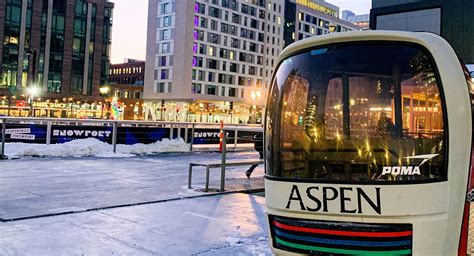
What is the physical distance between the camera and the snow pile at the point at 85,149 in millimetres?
17031

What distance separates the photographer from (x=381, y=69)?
429 cm

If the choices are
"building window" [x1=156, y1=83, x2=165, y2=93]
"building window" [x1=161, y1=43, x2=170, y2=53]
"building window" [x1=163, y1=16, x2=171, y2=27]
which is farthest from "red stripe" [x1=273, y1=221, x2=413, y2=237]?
"building window" [x1=163, y1=16, x2=171, y2=27]

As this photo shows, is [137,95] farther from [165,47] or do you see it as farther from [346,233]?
[346,233]

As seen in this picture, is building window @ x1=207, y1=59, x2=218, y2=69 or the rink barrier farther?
building window @ x1=207, y1=59, x2=218, y2=69

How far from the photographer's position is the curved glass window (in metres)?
4.02

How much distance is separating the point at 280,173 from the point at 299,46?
4.11 feet

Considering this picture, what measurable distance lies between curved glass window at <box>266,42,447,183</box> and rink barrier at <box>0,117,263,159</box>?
10681 mm

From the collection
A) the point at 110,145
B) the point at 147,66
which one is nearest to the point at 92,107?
the point at 147,66

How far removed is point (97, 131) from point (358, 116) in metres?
17.2

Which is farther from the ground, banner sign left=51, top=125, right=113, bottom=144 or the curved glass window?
the curved glass window

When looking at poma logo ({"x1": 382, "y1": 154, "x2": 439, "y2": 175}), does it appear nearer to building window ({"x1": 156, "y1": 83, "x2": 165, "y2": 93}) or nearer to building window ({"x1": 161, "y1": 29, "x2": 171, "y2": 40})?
building window ({"x1": 161, "y1": 29, "x2": 171, "y2": 40})

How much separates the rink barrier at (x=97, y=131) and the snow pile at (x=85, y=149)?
37 centimetres

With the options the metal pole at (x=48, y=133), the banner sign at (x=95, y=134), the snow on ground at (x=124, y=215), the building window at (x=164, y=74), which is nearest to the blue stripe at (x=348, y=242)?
the snow on ground at (x=124, y=215)

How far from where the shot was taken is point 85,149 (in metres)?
18.3
